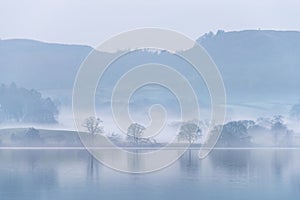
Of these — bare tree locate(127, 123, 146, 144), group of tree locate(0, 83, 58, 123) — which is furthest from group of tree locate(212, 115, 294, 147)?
group of tree locate(0, 83, 58, 123)

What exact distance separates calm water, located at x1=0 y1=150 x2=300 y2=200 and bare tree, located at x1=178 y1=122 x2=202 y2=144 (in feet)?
1.19

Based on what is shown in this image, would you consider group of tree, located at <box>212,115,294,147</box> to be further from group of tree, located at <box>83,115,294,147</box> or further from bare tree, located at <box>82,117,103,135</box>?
bare tree, located at <box>82,117,103,135</box>

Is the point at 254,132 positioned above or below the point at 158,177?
above

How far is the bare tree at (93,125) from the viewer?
29.0ft

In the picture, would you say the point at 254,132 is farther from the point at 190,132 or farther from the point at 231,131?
the point at 190,132

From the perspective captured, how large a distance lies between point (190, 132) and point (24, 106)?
10.1ft

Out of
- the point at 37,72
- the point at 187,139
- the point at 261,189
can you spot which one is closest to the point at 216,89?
the point at 187,139

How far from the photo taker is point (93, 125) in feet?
29.2

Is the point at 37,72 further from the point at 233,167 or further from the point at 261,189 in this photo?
the point at 261,189

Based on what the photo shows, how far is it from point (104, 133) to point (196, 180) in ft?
5.53

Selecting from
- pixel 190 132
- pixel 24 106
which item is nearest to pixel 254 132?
pixel 190 132

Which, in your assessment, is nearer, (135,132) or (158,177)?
(158,177)

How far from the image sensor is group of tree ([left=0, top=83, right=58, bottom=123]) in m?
10.6

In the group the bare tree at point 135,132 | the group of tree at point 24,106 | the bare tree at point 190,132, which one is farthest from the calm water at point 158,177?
the group of tree at point 24,106
